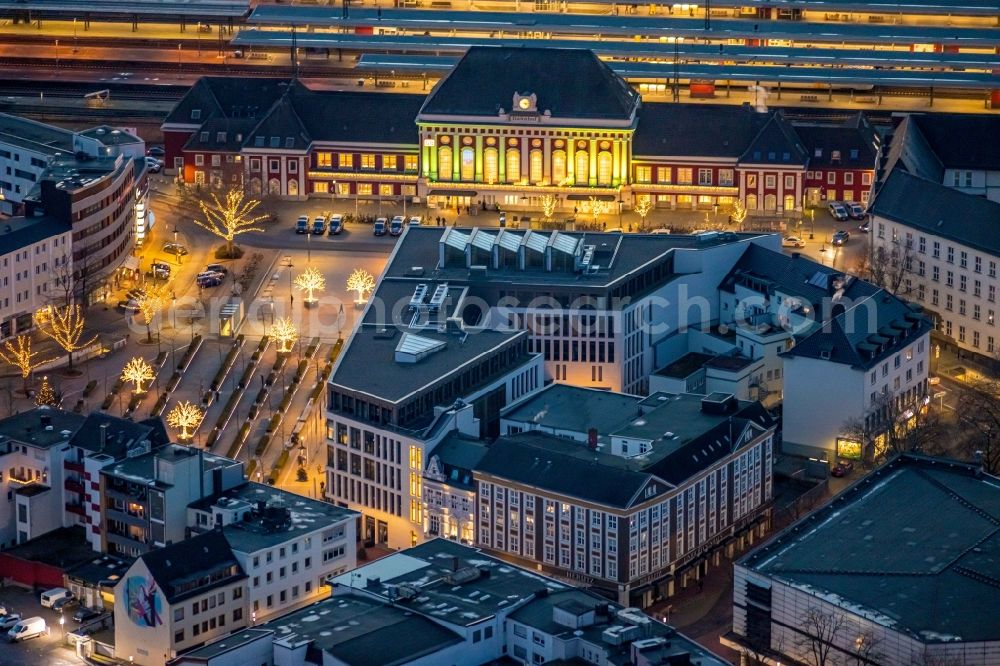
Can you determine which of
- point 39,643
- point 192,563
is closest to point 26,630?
point 39,643

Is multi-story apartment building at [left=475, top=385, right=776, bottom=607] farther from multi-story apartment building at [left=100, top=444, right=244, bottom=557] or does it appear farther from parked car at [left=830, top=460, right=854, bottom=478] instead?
multi-story apartment building at [left=100, top=444, right=244, bottom=557]

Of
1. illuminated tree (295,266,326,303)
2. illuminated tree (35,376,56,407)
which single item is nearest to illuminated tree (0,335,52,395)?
illuminated tree (35,376,56,407)

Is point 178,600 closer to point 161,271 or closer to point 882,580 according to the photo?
point 882,580

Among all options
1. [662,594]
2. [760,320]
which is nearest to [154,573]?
[662,594]

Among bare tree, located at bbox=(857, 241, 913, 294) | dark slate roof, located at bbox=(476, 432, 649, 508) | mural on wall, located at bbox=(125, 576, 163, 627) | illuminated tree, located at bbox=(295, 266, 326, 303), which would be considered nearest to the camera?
mural on wall, located at bbox=(125, 576, 163, 627)

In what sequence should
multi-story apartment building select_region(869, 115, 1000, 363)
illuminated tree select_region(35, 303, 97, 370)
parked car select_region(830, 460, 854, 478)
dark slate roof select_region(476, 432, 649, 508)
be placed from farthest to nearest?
multi-story apartment building select_region(869, 115, 1000, 363) < illuminated tree select_region(35, 303, 97, 370) < parked car select_region(830, 460, 854, 478) < dark slate roof select_region(476, 432, 649, 508)

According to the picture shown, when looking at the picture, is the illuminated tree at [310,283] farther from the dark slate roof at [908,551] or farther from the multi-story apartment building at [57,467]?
the dark slate roof at [908,551]

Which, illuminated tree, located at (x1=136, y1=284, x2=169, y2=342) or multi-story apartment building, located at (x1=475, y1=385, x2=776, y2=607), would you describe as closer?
multi-story apartment building, located at (x1=475, y1=385, x2=776, y2=607)
